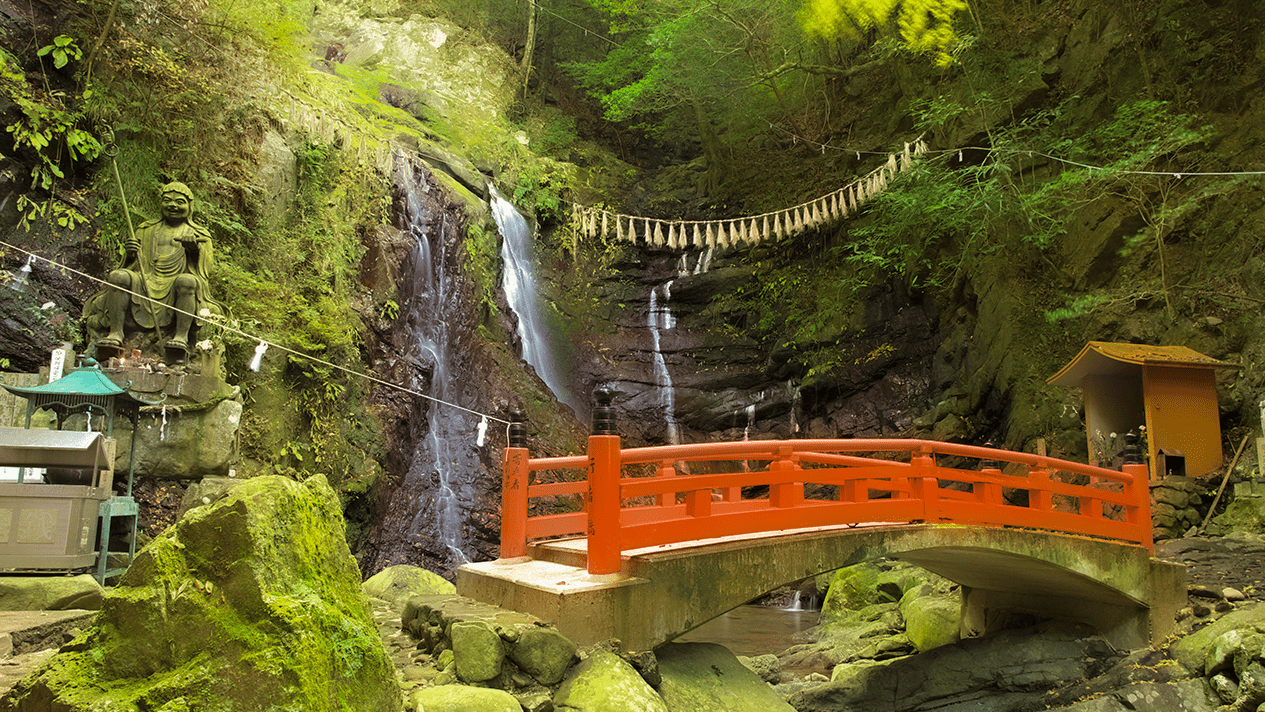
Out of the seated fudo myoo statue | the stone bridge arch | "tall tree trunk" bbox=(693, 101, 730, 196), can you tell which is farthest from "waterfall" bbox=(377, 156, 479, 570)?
"tall tree trunk" bbox=(693, 101, 730, 196)

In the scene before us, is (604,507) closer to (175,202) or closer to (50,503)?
(50,503)

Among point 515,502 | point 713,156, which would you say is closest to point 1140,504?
point 515,502

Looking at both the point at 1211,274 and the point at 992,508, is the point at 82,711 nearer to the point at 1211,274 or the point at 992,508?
Answer: the point at 992,508

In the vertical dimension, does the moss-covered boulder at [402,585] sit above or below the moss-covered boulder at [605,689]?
below

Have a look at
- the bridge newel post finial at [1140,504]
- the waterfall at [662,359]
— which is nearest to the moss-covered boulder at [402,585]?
the bridge newel post finial at [1140,504]

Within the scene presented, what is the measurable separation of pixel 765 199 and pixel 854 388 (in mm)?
5813

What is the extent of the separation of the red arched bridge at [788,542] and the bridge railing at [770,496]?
1 cm

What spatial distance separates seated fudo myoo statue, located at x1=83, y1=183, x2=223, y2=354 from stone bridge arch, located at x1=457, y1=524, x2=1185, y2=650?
5.46 meters

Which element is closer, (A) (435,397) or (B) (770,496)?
(B) (770,496)

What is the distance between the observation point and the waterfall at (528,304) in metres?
16.4

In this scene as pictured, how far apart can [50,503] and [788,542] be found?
5584 mm

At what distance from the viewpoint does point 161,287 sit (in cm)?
837

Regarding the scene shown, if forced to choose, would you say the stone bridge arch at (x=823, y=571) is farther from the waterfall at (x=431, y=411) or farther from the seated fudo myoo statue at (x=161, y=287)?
the waterfall at (x=431, y=411)

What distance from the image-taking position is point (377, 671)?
9.48 ft
